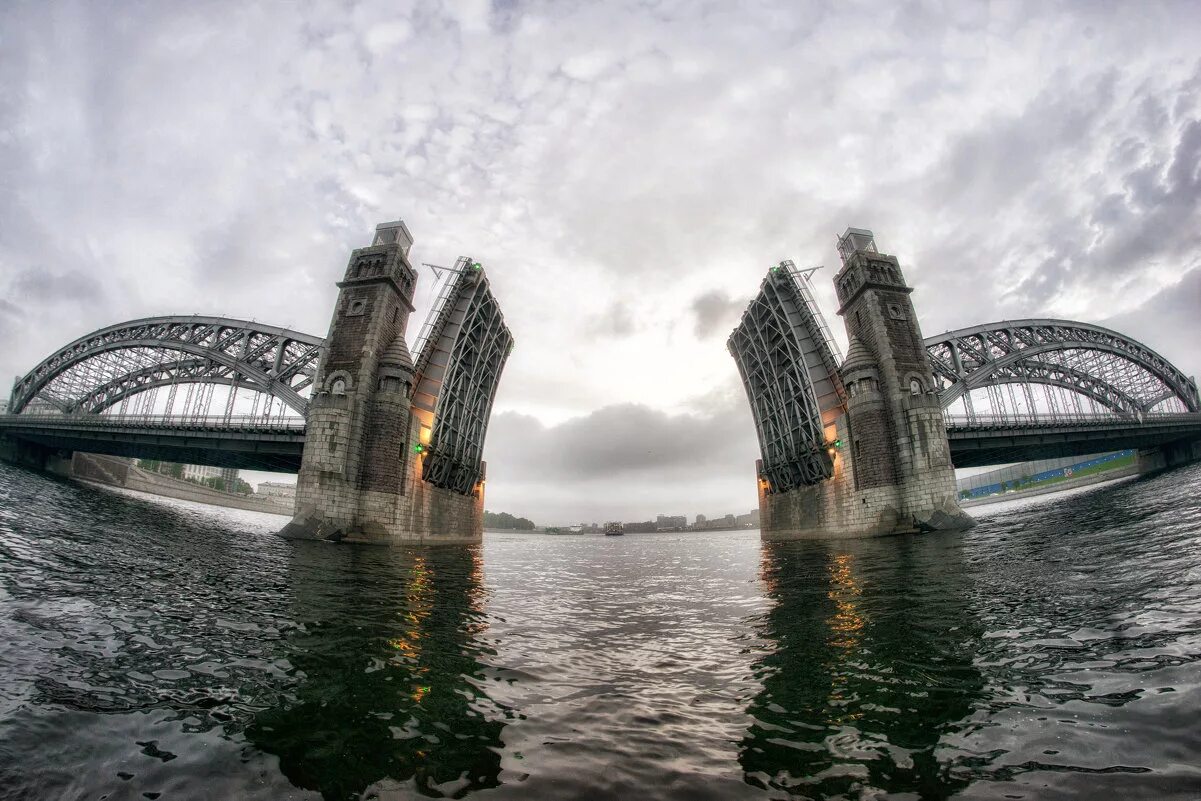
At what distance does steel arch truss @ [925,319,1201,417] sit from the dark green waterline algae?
171ft

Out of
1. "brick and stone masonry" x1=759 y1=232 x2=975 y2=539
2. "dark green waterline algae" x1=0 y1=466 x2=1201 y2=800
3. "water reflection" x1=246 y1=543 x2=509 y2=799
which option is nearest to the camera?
"dark green waterline algae" x1=0 y1=466 x2=1201 y2=800

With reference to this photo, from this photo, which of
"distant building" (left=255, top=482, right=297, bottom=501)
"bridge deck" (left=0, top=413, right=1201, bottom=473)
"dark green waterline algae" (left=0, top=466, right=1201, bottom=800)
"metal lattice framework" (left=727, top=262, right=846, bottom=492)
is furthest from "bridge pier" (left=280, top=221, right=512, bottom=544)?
"distant building" (left=255, top=482, right=297, bottom=501)

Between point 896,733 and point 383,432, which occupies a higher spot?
point 383,432

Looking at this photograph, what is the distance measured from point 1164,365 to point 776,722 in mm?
105712

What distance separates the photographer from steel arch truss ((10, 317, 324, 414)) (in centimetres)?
5241

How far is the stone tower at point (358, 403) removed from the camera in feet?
97.5

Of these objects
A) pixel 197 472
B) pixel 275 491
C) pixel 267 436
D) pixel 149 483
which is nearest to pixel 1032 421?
pixel 267 436

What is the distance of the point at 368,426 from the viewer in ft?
107

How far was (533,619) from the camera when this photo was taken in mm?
8969

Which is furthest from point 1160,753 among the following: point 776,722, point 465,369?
point 465,369

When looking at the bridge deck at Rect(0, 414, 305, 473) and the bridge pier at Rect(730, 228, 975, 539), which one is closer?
the bridge pier at Rect(730, 228, 975, 539)

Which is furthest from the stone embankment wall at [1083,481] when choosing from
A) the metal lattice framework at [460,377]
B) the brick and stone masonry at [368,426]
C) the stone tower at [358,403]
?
the stone tower at [358,403]

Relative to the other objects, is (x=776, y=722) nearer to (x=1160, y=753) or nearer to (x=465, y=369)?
(x=1160, y=753)

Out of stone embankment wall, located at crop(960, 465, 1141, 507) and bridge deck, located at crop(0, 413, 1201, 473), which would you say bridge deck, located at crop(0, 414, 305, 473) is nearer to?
bridge deck, located at crop(0, 413, 1201, 473)
